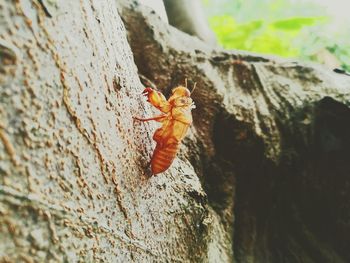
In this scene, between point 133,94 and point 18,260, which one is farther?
point 133,94

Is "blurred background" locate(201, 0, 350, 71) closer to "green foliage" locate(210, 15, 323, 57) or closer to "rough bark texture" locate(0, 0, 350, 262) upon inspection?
"green foliage" locate(210, 15, 323, 57)

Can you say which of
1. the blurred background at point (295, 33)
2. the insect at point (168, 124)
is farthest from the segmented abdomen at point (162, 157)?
the blurred background at point (295, 33)

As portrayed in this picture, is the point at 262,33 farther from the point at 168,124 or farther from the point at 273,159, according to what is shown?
the point at 168,124

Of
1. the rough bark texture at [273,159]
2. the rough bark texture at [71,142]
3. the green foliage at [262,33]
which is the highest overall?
the green foliage at [262,33]

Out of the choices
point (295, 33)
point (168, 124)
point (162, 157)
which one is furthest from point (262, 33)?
point (162, 157)

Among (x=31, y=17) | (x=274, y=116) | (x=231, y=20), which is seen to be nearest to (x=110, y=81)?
(x=31, y=17)

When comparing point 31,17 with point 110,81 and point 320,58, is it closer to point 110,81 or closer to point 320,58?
point 110,81

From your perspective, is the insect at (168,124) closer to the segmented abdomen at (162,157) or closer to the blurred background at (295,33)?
the segmented abdomen at (162,157)
